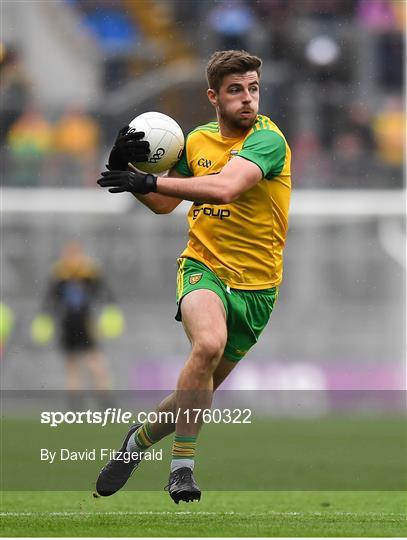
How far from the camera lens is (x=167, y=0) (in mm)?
18656

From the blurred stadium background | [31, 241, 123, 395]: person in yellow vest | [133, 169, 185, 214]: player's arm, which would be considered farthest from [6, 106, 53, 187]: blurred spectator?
[133, 169, 185, 214]: player's arm

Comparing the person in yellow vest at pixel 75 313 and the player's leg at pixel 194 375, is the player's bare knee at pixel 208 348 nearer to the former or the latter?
the player's leg at pixel 194 375

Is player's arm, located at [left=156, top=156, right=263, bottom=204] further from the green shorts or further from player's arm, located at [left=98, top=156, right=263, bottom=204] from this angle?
the green shorts

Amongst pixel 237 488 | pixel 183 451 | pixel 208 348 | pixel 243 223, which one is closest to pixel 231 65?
pixel 243 223

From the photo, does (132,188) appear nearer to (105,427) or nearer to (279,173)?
(279,173)

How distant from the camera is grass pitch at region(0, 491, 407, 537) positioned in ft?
18.8

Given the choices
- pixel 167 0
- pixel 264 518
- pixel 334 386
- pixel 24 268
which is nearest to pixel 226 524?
pixel 264 518

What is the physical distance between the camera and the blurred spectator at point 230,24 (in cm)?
1788

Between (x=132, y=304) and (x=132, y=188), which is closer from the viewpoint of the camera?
Result: (x=132, y=188)

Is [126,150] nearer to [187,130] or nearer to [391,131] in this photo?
[187,130]

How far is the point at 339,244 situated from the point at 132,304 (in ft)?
9.20

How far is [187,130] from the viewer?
16609 mm

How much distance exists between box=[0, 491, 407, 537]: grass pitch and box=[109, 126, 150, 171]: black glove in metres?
1.63

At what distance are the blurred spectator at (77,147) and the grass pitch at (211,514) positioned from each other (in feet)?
Result: 33.1
